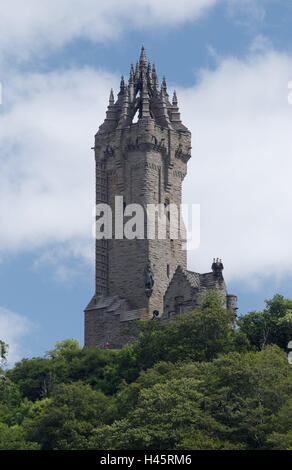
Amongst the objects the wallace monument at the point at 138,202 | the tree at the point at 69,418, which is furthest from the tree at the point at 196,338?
the wallace monument at the point at 138,202

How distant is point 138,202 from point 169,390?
41.6 m

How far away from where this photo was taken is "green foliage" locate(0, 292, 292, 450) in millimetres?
110188

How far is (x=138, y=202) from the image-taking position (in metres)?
154

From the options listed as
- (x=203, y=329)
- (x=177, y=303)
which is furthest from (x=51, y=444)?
(x=177, y=303)

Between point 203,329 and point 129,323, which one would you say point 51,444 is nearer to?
point 203,329

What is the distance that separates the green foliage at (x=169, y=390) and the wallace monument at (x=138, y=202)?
374 inches

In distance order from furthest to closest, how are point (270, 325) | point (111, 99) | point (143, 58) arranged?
point (143, 58) → point (111, 99) → point (270, 325)

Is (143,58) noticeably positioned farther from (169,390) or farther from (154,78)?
(169,390)

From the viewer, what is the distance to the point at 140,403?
114 metres

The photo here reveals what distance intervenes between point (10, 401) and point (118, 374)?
9.35 metres

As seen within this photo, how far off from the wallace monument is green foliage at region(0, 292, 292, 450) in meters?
9.50

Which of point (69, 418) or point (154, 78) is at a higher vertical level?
point (154, 78)

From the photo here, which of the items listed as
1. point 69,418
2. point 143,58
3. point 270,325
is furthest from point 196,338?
point 143,58

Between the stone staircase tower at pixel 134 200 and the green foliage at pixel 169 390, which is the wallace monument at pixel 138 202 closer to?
the stone staircase tower at pixel 134 200
